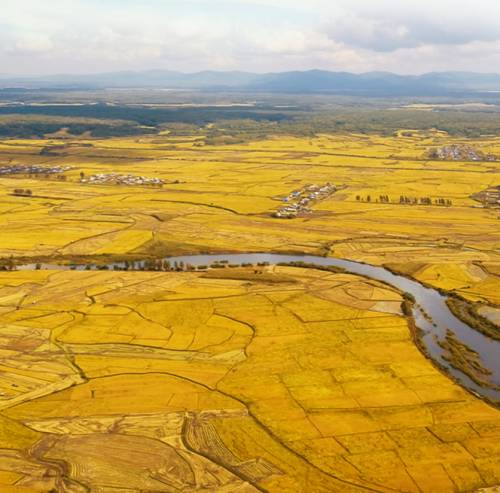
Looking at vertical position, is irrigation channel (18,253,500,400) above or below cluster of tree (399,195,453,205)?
below

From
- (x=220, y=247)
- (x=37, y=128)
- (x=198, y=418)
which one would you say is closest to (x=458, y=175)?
(x=220, y=247)

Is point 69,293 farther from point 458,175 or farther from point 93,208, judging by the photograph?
point 458,175

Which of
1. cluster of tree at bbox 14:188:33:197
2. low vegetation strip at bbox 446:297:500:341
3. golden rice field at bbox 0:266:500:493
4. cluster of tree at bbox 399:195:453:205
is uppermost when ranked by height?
cluster of tree at bbox 399:195:453:205

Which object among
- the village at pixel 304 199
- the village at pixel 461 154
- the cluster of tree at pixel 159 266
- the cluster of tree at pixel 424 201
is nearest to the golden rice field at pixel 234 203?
the village at pixel 304 199

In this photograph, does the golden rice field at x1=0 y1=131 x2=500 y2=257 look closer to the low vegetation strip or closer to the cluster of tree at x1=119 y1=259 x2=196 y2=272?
the cluster of tree at x1=119 y1=259 x2=196 y2=272

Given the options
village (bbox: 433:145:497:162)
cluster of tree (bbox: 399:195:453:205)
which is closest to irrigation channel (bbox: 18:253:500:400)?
cluster of tree (bbox: 399:195:453:205)

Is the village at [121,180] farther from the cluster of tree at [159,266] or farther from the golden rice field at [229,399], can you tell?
the golden rice field at [229,399]

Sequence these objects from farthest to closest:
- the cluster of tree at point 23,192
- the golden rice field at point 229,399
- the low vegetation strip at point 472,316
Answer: the cluster of tree at point 23,192 < the low vegetation strip at point 472,316 < the golden rice field at point 229,399
